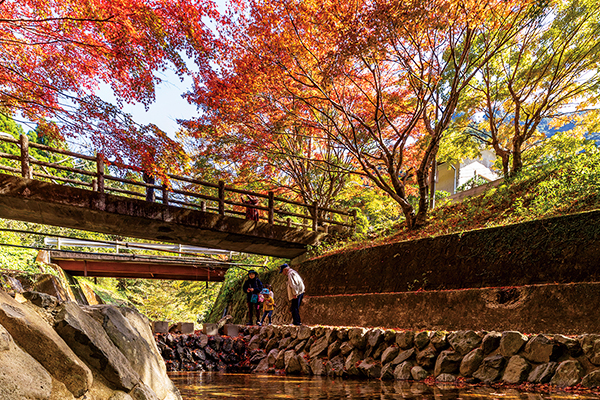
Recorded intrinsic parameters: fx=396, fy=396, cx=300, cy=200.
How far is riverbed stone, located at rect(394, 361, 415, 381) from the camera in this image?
17.6 ft

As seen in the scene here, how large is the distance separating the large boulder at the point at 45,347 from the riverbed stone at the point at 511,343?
4187 mm

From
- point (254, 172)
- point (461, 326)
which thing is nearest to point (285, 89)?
point (254, 172)

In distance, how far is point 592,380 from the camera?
374 centimetres

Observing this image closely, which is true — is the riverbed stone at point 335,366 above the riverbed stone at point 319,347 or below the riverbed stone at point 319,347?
below

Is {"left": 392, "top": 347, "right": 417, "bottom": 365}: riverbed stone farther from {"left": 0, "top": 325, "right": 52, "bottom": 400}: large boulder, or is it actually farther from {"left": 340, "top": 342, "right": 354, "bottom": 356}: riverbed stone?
{"left": 0, "top": 325, "right": 52, "bottom": 400}: large boulder

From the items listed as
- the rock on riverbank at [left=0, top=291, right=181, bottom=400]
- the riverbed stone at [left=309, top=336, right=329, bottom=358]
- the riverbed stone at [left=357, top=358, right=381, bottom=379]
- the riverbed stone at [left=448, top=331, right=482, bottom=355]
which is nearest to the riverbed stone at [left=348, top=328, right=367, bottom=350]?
the riverbed stone at [left=357, top=358, right=381, bottom=379]

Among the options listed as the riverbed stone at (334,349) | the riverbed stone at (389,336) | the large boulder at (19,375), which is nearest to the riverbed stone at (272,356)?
the riverbed stone at (334,349)

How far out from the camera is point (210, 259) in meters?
17.3

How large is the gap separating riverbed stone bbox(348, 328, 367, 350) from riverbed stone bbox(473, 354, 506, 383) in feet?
6.41

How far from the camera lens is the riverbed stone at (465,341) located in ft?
16.0

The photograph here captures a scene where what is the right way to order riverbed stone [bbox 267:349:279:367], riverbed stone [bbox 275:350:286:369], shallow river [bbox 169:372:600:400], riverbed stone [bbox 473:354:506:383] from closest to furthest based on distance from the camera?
1. shallow river [bbox 169:372:600:400]
2. riverbed stone [bbox 473:354:506:383]
3. riverbed stone [bbox 275:350:286:369]
4. riverbed stone [bbox 267:349:279:367]

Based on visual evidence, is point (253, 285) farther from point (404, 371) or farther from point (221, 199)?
point (404, 371)

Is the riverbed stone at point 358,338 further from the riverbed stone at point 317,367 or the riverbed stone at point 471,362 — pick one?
the riverbed stone at point 471,362

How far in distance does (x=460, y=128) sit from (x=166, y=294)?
17.9 metres
